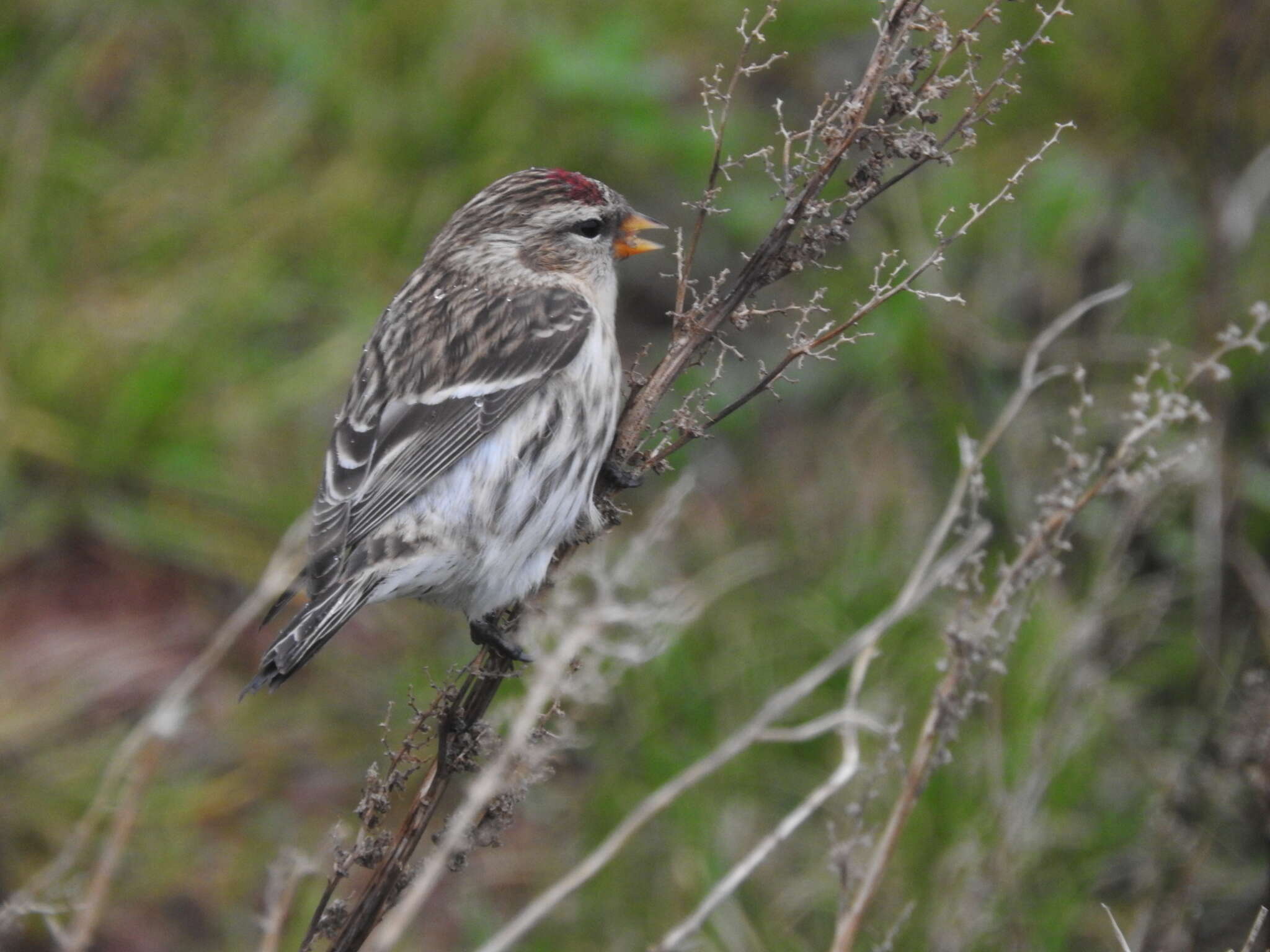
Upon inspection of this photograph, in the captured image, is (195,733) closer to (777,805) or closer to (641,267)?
(777,805)

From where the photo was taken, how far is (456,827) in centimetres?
166

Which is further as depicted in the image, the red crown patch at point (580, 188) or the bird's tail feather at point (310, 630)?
the red crown patch at point (580, 188)

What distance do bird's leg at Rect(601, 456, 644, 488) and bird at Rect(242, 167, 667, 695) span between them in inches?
1.3

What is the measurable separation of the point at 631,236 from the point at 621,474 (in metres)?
0.90

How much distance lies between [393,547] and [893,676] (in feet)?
5.86

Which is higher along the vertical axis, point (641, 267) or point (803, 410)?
point (641, 267)

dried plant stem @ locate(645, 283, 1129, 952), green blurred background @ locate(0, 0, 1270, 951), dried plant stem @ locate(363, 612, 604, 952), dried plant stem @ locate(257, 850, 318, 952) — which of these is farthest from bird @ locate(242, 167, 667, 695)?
green blurred background @ locate(0, 0, 1270, 951)

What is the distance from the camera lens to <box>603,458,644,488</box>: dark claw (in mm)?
2824

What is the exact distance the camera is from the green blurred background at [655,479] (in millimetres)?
4047

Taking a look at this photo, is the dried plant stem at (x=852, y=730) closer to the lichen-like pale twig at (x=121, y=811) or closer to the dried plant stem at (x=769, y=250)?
the dried plant stem at (x=769, y=250)

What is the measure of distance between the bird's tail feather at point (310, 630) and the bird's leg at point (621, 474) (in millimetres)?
510

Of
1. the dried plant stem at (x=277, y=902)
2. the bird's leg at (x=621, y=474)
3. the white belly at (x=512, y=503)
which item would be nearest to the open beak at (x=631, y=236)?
the white belly at (x=512, y=503)

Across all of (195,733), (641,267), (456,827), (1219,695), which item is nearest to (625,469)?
(456,827)

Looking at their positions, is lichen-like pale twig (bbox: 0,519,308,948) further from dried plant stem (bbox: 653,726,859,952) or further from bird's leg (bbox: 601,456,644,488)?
dried plant stem (bbox: 653,726,859,952)
